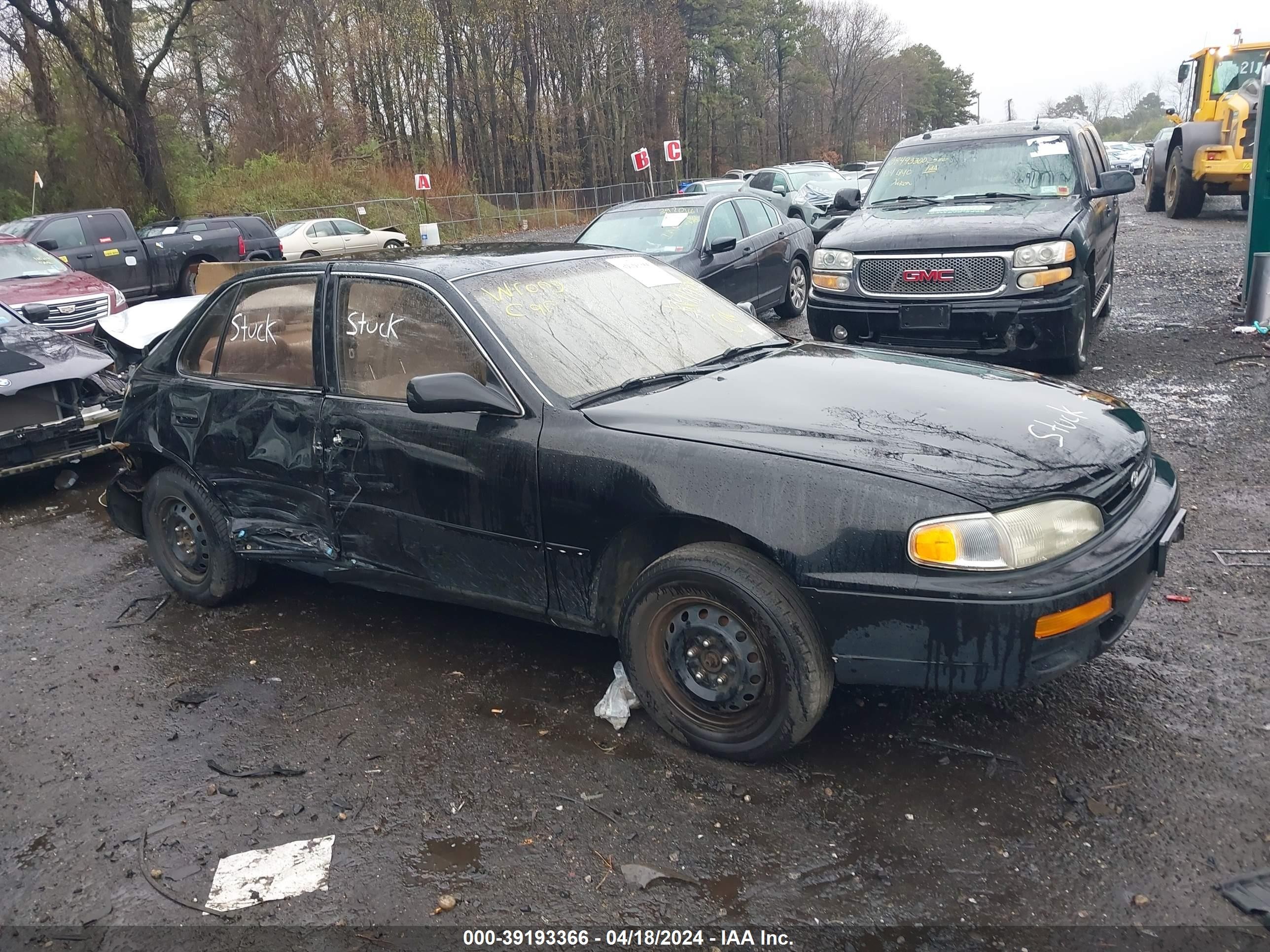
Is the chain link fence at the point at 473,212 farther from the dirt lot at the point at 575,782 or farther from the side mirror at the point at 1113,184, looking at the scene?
→ the dirt lot at the point at 575,782

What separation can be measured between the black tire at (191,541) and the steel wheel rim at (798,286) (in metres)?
8.01

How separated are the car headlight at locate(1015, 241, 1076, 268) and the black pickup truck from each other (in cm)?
1473

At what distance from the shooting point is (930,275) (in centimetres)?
708

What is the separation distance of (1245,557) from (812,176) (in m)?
19.3

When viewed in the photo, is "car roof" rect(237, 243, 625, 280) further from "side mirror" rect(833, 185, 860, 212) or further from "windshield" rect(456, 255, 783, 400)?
"side mirror" rect(833, 185, 860, 212)

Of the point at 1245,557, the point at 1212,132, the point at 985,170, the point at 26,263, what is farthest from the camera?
the point at 1212,132

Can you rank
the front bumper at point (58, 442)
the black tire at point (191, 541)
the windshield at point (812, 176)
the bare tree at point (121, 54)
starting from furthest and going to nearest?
the bare tree at point (121, 54) → the windshield at point (812, 176) → the front bumper at point (58, 442) → the black tire at point (191, 541)

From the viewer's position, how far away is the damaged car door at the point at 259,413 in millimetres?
4098

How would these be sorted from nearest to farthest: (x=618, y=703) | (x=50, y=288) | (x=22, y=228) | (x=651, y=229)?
(x=618, y=703)
(x=651, y=229)
(x=50, y=288)
(x=22, y=228)

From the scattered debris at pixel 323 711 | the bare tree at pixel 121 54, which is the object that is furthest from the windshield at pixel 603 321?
the bare tree at pixel 121 54

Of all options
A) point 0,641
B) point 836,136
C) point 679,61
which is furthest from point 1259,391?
point 836,136

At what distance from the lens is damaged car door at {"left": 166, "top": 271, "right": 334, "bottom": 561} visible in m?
4.10

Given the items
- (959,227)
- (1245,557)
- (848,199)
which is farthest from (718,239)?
(1245,557)

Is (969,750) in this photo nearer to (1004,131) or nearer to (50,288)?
(1004,131)
